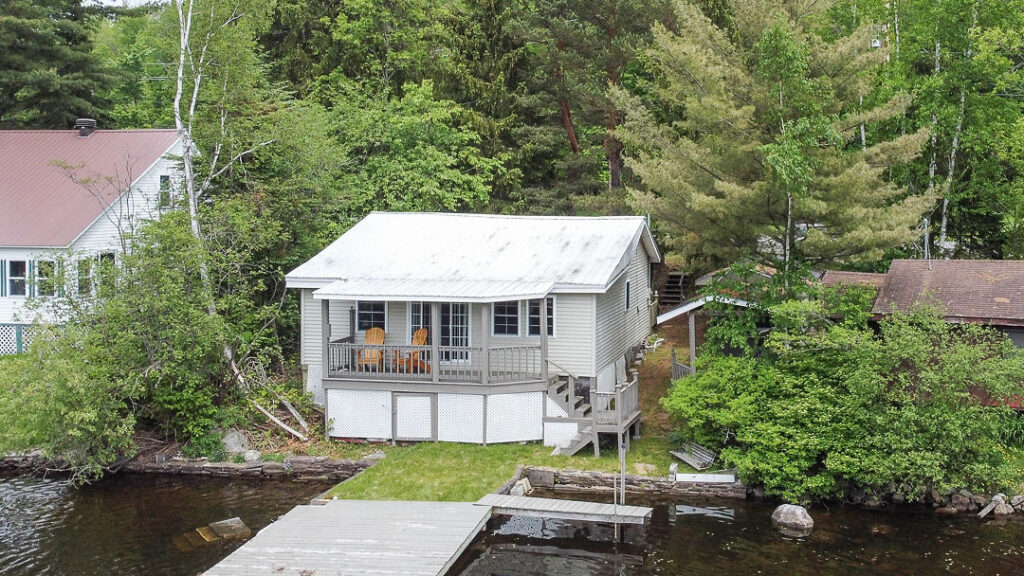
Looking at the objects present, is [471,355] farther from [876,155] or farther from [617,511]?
[876,155]

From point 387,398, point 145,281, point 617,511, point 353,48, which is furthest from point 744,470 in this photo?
point 353,48

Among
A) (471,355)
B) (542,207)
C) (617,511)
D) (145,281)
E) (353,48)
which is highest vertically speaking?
(353,48)

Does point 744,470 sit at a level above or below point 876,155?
below

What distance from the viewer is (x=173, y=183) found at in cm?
2878

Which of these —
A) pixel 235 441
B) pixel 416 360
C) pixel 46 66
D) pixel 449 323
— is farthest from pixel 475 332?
pixel 46 66

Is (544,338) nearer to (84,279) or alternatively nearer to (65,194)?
(84,279)

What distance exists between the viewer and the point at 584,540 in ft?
52.3

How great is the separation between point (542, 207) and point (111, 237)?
15.7 m

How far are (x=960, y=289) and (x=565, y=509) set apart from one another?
11196 millimetres

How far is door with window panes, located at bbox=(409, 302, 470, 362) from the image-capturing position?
21.6 metres

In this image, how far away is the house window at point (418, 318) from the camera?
2189cm

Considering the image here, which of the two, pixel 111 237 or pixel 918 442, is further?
pixel 111 237

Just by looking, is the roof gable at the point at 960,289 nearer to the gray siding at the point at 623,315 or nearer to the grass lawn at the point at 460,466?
the gray siding at the point at 623,315

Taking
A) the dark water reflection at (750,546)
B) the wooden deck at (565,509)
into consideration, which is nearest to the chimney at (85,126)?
the wooden deck at (565,509)
